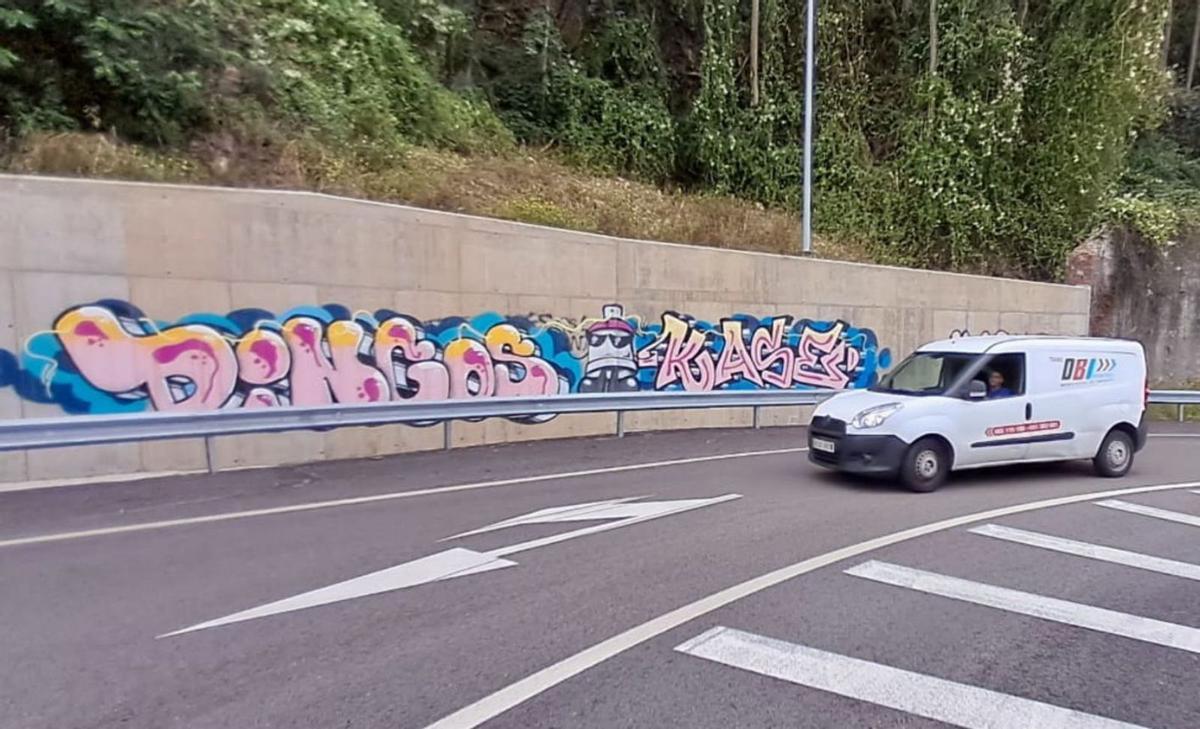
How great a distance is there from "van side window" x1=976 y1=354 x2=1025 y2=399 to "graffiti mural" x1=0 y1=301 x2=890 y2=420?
5.90 meters

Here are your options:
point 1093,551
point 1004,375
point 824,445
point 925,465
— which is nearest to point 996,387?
point 1004,375

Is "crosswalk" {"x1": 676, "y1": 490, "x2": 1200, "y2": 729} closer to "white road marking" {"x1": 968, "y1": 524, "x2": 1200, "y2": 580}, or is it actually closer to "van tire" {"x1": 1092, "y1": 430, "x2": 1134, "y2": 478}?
"white road marking" {"x1": 968, "y1": 524, "x2": 1200, "y2": 580}

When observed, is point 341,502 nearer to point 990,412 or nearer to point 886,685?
point 886,685

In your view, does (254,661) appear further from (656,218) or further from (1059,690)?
(656,218)

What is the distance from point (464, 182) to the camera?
47.5 feet

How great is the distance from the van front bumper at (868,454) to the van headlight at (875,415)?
0.46 feet

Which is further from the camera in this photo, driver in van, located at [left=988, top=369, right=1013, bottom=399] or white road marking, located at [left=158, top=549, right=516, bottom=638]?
driver in van, located at [left=988, top=369, right=1013, bottom=399]

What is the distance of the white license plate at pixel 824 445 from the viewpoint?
951cm

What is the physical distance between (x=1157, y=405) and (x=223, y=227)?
21.3 m

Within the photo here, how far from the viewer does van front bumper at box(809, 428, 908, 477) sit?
9164mm

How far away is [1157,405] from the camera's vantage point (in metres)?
20.7

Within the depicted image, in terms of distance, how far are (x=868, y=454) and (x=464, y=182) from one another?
28.0 ft

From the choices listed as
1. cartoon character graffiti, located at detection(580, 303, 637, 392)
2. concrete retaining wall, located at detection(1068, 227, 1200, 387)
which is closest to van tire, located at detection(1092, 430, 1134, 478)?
cartoon character graffiti, located at detection(580, 303, 637, 392)

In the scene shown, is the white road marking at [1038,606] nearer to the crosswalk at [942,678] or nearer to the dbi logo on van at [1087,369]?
the crosswalk at [942,678]
